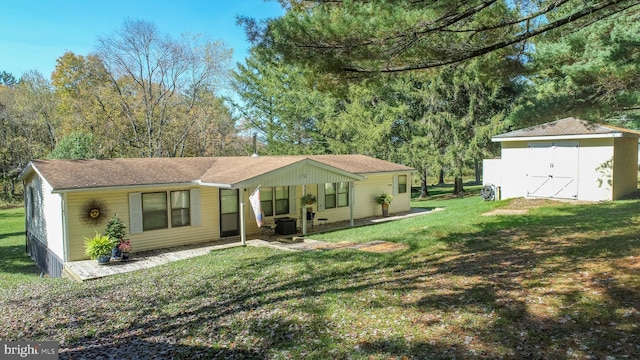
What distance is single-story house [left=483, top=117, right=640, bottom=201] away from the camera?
15250mm

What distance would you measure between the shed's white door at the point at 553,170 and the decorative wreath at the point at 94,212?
16.2 metres

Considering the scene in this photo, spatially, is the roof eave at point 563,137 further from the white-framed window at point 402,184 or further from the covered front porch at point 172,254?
the covered front porch at point 172,254

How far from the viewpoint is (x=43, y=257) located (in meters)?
13.7

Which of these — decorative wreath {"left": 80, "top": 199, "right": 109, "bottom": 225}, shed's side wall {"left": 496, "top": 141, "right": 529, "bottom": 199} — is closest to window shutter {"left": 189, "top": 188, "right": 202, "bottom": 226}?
decorative wreath {"left": 80, "top": 199, "right": 109, "bottom": 225}

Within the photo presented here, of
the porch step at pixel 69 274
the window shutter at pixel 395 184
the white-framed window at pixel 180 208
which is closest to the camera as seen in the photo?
the porch step at pixel 69 274

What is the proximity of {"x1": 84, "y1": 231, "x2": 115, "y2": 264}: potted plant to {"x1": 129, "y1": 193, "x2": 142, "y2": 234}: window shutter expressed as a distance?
1.03m

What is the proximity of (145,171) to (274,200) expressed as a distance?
474cm

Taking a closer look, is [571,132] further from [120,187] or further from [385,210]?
[120,187]

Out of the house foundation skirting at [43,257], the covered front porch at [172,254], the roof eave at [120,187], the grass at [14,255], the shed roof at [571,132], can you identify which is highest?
A: the shed roof at [571,132]

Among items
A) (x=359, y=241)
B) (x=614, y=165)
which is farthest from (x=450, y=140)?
(x=359, y=241)

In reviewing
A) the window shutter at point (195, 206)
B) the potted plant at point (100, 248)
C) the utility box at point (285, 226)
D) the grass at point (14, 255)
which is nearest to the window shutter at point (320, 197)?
the utility box at point (285, 226)

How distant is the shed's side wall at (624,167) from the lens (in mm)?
15422

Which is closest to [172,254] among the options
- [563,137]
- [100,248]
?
[100,248]

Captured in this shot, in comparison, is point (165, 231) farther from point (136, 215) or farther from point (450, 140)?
point (450, 140)
